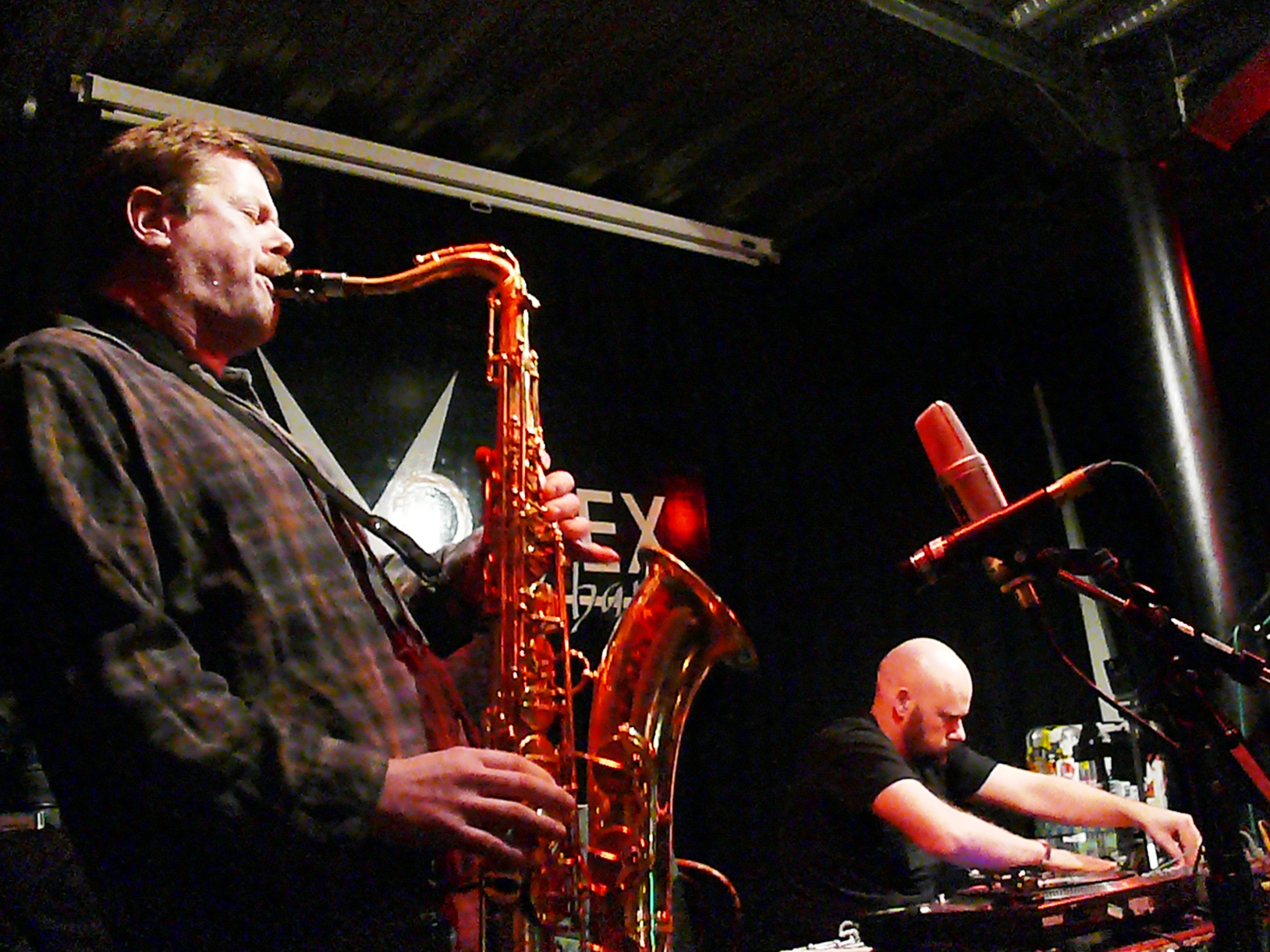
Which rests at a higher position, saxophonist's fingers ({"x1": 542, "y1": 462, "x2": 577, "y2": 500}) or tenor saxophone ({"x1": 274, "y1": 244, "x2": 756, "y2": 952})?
saxophonist's fingers ({"x1": 542, "y1": 462, "x2": 577, "y2": 500})

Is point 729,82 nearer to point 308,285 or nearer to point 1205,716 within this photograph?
point 308,285

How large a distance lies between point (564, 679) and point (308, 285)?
1.06 meters

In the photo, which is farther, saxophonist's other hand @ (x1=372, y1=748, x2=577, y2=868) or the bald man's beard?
the bald man's beard

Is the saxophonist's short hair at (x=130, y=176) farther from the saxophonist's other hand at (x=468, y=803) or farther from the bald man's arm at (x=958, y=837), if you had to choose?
the bald man's arm at (x=958, y=837)

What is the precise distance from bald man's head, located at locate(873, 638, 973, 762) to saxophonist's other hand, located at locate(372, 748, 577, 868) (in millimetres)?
3107

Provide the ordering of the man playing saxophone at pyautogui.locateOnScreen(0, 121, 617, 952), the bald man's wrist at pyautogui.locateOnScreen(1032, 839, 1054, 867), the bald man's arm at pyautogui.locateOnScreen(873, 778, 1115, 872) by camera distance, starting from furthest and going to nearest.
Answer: the bald man's arm at pyautogui.locateOnScreen(873, 778, 1115, 872)
the bald man's wrist at pyautogui.locateOnScreen(1032, 839, 1054, 867)
the man playing saxophone at pyautogui.locateOnScreen(0, 121, 617, 952)

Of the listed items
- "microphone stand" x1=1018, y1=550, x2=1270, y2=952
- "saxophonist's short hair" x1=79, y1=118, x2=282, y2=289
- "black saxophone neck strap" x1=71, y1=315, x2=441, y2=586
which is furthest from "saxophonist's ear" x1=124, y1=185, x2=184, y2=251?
"microphone stand" x1=1018, y1=550, x2=1270, y2=952

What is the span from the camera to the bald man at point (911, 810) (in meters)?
3.61

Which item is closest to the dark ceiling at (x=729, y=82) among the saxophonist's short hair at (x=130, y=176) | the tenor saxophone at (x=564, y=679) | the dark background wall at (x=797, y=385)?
the dark background wall at (x=797, y=385)

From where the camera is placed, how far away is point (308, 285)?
2.32m

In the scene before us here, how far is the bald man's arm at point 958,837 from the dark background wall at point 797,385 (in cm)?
82

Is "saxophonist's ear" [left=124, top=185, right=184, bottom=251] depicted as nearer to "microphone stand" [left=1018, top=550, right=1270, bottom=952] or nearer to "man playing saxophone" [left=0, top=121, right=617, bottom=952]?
"man playing saxophone" [left=0, top=121, right=617, bottom=952]

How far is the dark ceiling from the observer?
399 centimetres

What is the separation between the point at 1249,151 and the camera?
498cm
